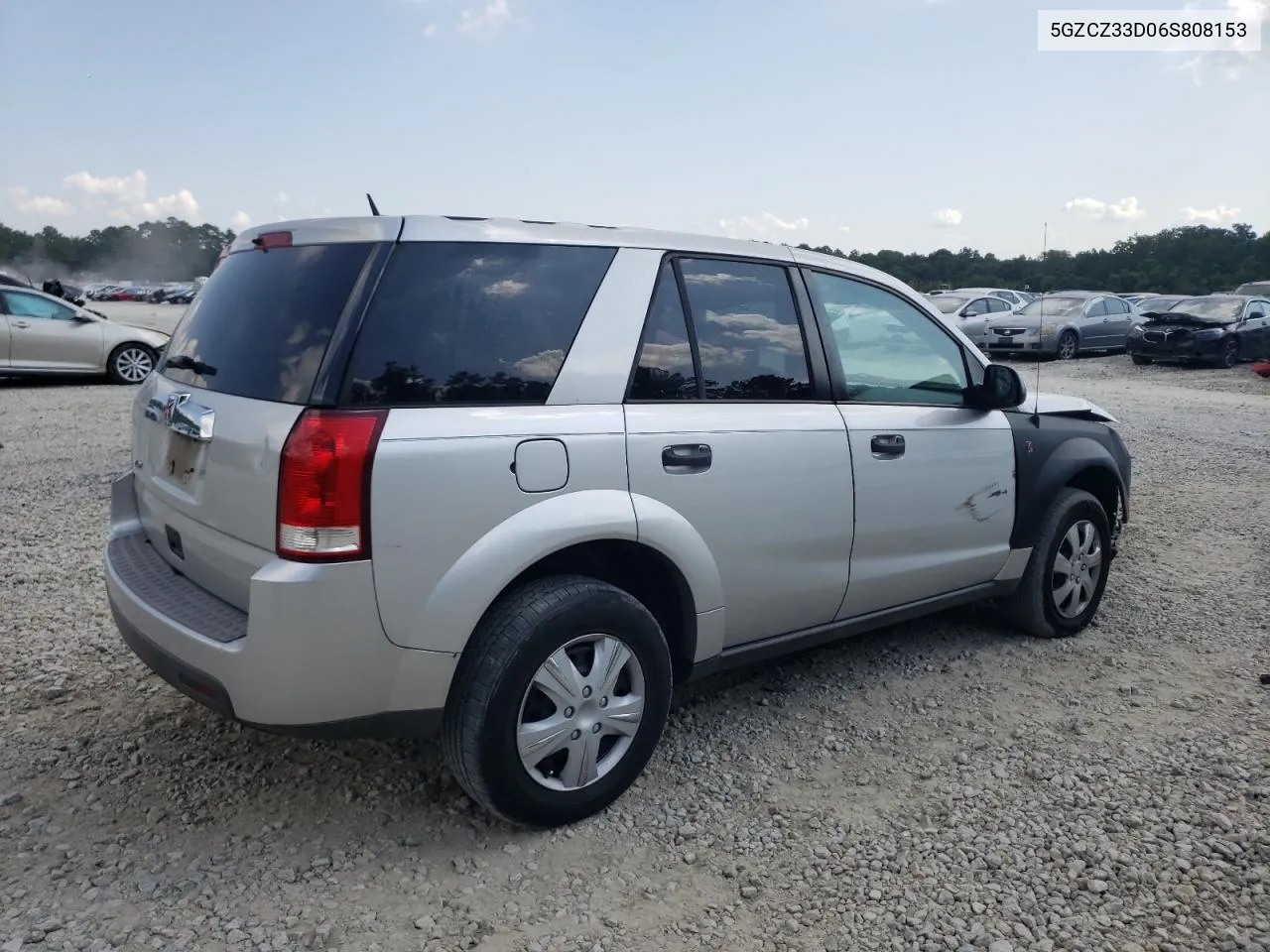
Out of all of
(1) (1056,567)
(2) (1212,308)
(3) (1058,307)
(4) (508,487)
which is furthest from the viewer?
(3) (1058,307)

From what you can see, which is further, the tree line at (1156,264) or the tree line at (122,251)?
the tree line at (122,251)

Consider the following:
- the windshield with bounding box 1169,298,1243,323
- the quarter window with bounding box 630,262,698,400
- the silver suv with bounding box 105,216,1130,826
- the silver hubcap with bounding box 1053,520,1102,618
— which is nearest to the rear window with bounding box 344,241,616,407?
the silver suv with bounding box 105,216,1130,826

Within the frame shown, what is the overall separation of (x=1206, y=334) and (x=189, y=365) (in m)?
20.2

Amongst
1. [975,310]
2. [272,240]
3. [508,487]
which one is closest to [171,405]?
[272,240]

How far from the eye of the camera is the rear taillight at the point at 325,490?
2500 millimetres

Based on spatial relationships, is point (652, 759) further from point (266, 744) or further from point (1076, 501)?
point (1076, 501)

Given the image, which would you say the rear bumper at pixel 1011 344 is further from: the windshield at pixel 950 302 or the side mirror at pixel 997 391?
the side mirror at pixel 997 391

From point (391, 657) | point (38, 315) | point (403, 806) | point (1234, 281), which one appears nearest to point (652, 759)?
point (403, 806)

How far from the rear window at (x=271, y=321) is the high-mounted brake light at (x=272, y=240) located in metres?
0.02

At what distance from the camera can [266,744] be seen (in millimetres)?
3496

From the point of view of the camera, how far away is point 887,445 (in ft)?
12.3

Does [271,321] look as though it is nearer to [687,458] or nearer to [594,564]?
[594,564]

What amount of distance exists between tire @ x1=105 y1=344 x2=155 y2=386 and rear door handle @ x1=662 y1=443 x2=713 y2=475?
524 inches

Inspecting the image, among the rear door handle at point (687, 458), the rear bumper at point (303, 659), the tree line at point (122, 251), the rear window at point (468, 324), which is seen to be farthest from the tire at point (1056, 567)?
the tree line at point (122, 251)
